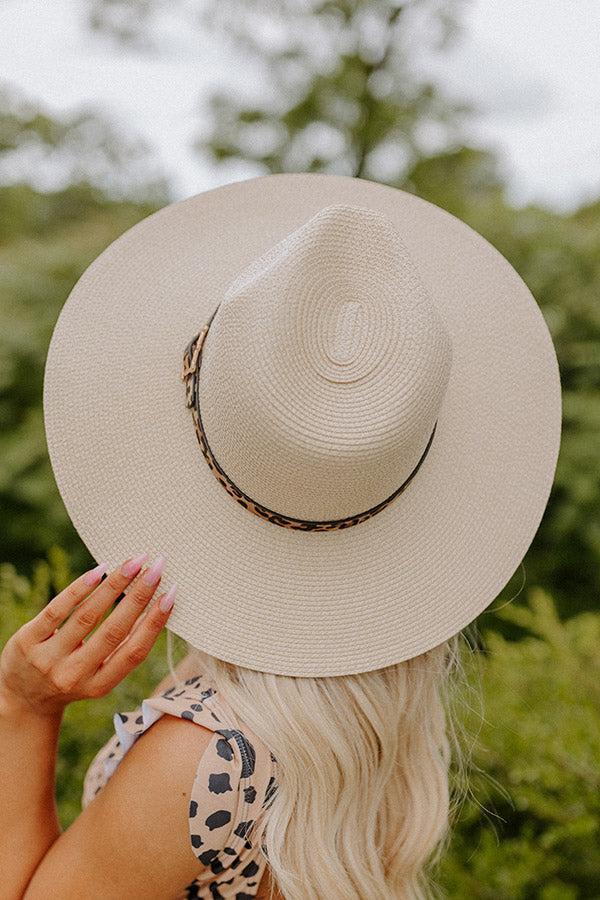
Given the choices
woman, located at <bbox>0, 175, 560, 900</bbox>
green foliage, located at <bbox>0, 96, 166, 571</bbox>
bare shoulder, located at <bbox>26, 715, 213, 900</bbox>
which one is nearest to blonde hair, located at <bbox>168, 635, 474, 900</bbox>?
woman, located at <bbox>0, 175, 560, 900</bbox>

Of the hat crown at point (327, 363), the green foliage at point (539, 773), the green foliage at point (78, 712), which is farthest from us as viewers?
the green foliage at point (78, 712)

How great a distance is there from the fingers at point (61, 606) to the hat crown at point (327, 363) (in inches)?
11.0

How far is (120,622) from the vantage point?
4.52 feet

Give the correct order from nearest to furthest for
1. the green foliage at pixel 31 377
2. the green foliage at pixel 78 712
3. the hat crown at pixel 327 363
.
→ the hat crown at pixel 327 363 < the green foliage at pixel 78 712 < the green foliage at pixel 31 377

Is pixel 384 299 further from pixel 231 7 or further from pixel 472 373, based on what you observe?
pixel 231 7

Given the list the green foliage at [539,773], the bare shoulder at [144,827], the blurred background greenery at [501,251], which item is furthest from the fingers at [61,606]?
the green foliage at [539,773]

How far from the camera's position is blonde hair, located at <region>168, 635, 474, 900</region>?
1414 millimetres

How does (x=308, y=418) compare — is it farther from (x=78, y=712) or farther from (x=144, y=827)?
(x=78, y=712)

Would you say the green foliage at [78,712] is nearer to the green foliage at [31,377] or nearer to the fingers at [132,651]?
the fingers at [132,651]

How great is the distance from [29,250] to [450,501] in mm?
4475

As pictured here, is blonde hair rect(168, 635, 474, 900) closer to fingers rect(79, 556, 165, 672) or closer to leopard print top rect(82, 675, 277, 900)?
leopard print top rect(82, 675, 277, 900)

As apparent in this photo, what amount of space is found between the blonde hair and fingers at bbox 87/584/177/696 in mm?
138

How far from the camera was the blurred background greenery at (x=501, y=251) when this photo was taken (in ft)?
8.25

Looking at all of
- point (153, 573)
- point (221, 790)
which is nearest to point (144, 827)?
point (221, 790)
